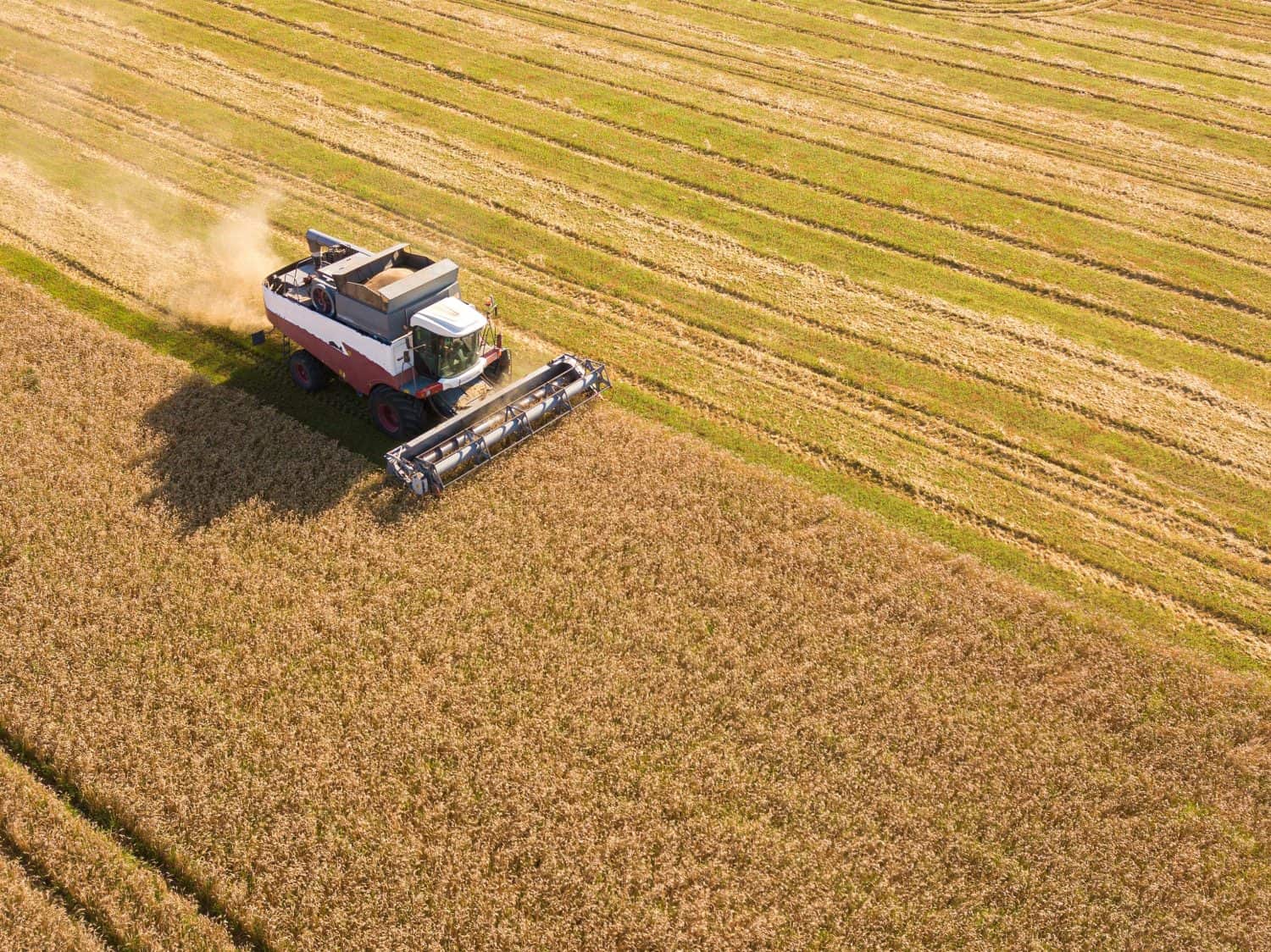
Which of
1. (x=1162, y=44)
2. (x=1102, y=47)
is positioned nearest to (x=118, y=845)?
(x=1102, y=47)

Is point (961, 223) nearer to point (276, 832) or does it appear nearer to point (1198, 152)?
point (1198, 152)

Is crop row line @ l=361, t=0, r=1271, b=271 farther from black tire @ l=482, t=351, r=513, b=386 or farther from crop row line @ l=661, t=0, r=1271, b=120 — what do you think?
black tire @ l=482, t=351, r=513, b=386

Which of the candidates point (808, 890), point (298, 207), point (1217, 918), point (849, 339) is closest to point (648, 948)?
point (808, 890)

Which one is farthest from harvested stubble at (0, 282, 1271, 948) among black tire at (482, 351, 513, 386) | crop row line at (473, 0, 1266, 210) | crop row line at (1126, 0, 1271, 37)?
crop row line at (1126, 0, 1271, 37)

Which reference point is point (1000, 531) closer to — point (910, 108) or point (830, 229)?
point (830, 229)

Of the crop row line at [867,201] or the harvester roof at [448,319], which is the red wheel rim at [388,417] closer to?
the harvester roof at [448,319]
